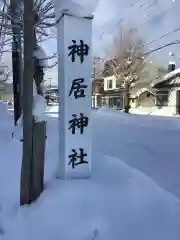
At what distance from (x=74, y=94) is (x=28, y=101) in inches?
30.7

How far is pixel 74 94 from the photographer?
17.2 feet

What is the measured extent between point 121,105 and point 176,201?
141 feet

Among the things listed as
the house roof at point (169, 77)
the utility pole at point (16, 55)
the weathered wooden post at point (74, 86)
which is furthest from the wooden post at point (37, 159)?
the house roof at point (169, 77)

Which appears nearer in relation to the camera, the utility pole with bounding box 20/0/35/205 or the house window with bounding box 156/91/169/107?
the utility pole with bounding box 20/0/35/205

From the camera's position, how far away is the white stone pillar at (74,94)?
204 inches

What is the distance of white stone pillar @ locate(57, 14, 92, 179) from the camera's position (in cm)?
517

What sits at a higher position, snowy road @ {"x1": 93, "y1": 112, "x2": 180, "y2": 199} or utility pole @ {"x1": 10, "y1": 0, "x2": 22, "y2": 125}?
utility pole @ {"x1": 10, "y1": 0, "x2": 22, "y2": 125}

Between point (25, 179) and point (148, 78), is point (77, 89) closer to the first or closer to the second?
point (25, 179)

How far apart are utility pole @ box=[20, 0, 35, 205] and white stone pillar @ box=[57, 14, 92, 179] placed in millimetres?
627

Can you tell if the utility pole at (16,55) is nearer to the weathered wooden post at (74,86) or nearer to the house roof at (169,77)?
the weathered wooden post at (74,86)

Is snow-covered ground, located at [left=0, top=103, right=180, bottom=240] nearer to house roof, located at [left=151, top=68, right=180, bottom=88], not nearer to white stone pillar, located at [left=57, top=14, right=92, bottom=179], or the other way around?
white stone pillar, located at [left=57, top=14, right=92, bottom=179]

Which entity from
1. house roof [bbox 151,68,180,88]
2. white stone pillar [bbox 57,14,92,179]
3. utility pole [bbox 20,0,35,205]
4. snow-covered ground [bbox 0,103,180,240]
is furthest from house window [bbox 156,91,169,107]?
utility pole [bbox 20,0,35,205]

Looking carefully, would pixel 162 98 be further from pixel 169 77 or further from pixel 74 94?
pixel 74 94

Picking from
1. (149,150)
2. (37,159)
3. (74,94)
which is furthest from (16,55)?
(37,159)
